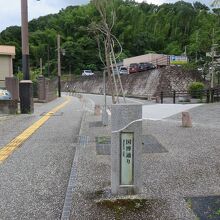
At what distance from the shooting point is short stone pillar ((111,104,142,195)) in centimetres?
528

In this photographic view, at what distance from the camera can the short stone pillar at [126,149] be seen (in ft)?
17.3

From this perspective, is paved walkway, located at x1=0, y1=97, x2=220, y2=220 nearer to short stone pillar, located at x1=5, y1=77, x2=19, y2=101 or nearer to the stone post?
short stone pillar, located at x1=5, y1=77, x2=19, y2=101

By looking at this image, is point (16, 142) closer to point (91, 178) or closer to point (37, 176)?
point (37, 176)

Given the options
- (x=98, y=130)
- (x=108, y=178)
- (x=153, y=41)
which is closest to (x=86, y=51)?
(x=153, y=41)

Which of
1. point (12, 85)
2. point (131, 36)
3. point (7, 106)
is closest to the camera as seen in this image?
point (7, 106)

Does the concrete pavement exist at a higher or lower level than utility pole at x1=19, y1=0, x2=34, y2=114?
lower

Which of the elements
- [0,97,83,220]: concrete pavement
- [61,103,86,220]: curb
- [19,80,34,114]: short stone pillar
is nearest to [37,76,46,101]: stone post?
[19,80,34,114]: short stone pillar

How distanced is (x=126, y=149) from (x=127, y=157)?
0.11 m

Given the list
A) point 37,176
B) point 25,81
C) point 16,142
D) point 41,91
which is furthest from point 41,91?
point 37,176

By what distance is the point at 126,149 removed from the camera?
533 cm

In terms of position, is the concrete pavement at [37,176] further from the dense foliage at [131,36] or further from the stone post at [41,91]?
the dense foliage at [131,36]

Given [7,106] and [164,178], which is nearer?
[164,178]

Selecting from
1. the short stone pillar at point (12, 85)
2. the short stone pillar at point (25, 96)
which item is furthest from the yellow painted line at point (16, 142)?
the short stone pillar at point (12, 85)

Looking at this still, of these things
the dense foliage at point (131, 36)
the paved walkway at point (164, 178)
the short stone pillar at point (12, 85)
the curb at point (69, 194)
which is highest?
the dense foliage at point (131, 36)
